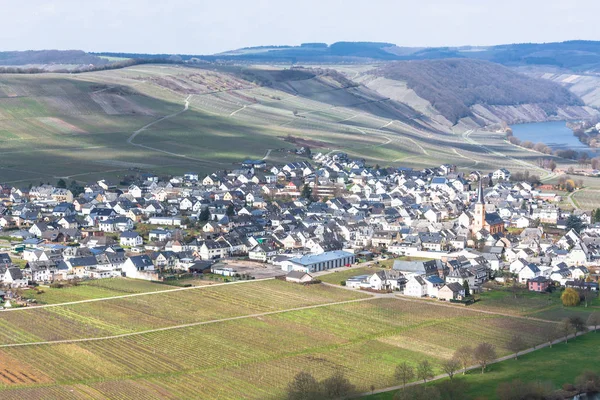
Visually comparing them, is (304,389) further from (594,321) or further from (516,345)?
(594,321)

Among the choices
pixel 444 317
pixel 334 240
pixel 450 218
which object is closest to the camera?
pixel 444 317

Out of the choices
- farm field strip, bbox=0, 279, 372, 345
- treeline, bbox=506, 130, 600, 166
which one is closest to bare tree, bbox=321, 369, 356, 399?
farm field strip, bbox=0, 279, 372, 345

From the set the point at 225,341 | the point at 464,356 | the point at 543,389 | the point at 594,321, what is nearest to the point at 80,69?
the point at 225,341

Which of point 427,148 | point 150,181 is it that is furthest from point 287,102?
point 150,181

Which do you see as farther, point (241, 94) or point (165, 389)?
point (241, 94)

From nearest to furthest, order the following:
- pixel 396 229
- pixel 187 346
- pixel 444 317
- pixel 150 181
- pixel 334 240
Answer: pixel 187 346
pixel 444 317
pixel 334 240
pixel 396 229
pixel 150 181

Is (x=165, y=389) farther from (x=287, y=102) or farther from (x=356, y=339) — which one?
(x=287, y=102)
